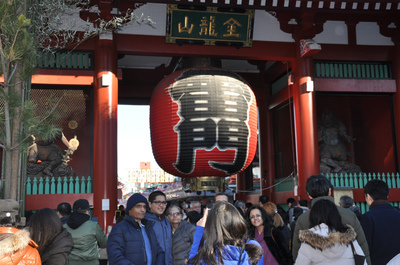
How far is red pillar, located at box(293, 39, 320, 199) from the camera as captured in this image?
940cm

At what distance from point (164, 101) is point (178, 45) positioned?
5.99 ft

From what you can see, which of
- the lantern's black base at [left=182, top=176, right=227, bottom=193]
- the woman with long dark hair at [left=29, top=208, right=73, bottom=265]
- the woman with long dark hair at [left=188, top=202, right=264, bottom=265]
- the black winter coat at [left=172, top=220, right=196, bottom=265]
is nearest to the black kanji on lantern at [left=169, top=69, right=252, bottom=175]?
the lantern's black base at [left=182, top=176, right=227, bottom=193]

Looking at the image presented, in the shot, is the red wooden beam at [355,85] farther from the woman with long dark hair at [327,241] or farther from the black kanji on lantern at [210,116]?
the woman with long dark hair at [327,241]

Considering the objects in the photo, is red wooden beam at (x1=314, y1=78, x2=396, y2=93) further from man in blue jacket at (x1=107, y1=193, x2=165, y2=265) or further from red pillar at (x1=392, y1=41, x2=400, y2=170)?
man in blue jacket at (x1=107, y1=193, x2=165, y2=265)

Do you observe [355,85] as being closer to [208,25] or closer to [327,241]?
[208,25]

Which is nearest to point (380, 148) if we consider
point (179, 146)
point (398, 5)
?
point (398, 5)

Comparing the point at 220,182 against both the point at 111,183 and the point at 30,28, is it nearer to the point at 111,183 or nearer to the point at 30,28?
the point at 111,183

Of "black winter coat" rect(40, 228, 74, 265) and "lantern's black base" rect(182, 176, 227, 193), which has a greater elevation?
"lantern's black base" rect(182, 176, 227, 193)

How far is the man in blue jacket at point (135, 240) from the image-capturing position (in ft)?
11.3

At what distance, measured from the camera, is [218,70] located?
8.36m

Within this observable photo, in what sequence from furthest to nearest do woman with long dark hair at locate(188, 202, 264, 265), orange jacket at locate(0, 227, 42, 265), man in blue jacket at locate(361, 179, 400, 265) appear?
man in blue jacket at locate(361, 179, 400, 265)
orange jacket at locate(0, 227, 42, 265)
woman with long dark hair at locate(188, 202, 264, 265)

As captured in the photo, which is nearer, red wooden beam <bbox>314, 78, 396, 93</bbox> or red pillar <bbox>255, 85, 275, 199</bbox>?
red wooden beam <bbox>314, 78, 396, 93</bbox>

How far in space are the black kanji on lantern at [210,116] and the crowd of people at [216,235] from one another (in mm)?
2803

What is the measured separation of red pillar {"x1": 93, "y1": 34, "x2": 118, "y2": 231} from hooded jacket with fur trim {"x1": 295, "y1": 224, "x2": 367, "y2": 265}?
240 inches
